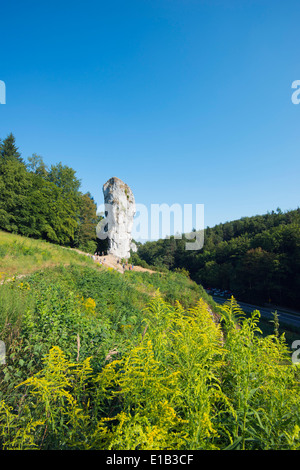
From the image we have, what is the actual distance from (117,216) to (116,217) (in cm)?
31

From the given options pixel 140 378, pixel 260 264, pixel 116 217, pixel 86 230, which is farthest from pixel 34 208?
Answer: pixel 260 264

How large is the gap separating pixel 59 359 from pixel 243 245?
57.5 metres

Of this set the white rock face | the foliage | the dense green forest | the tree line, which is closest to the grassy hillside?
the foliage

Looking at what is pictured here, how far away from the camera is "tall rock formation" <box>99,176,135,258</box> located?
141 ft

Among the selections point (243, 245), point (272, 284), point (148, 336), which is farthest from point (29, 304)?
point (243, 245)

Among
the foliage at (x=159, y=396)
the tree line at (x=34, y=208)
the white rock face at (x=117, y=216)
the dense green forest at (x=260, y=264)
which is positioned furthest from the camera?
the white rock face at (x=117, y=216)

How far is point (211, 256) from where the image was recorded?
65250mm

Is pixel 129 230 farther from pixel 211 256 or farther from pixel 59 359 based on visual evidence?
pixel 59 359

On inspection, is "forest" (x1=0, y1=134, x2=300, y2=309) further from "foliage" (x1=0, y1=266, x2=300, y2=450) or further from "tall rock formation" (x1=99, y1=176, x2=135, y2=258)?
"foliage" (x1=0, y1=266, x2=300, y2=450)

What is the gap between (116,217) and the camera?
43.9 meters

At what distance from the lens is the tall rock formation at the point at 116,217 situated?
43.1 meters

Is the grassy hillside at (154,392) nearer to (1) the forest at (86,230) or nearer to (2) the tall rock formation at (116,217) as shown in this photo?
(1) the forest at (86,230)

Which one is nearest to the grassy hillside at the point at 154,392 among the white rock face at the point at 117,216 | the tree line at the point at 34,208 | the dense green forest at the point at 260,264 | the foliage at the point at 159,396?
the foliage at the point at 159,396

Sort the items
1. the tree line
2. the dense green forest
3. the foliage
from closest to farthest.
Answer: the foliage
the tree line
the dense green forest
